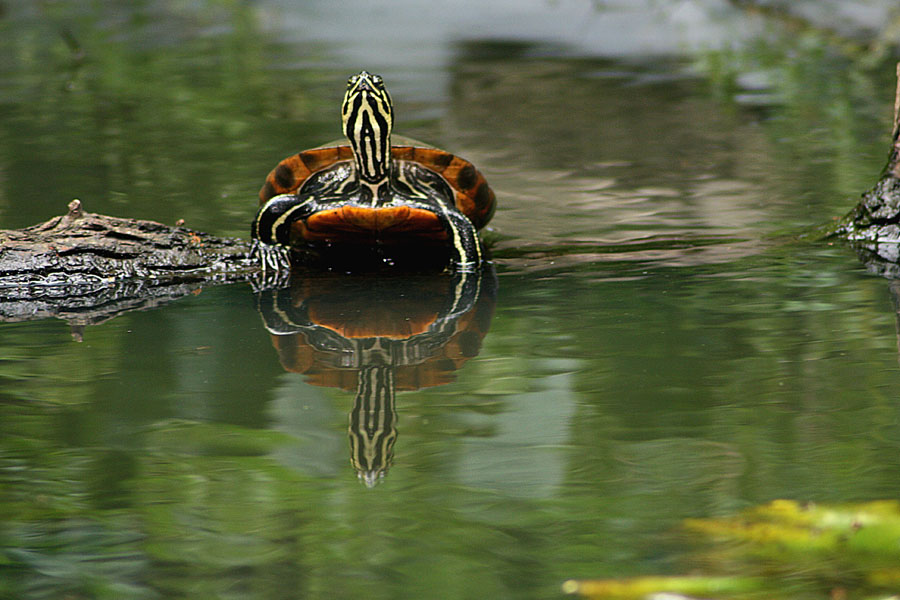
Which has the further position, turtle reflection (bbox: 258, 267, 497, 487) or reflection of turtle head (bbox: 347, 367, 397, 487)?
turtle reflection (bbox: 258, 267, 497, 487)

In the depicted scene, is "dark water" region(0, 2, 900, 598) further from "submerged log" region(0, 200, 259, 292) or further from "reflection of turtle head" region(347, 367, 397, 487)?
"submerged log" region(0, 200, 259, 292)

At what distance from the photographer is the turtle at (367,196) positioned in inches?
123

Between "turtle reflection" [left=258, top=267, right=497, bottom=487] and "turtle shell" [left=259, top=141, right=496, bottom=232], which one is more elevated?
"turtle shell" [left=259, top=141, right=496, bottom=232]

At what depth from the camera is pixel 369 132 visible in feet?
10.5

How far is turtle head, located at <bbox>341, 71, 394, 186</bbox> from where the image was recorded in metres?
3.20

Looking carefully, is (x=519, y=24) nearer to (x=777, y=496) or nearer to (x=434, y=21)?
(x=434, y=21)

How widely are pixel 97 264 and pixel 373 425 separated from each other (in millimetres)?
1451

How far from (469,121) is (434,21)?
4.65m

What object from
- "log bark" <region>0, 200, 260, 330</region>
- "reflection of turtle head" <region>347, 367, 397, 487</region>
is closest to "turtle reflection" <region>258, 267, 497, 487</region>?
"reflection of turtle head" <region>347, 367, 397, 487</region>

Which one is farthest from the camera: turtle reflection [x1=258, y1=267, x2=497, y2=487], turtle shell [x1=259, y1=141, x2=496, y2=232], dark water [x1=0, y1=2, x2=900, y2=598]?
turtle shell [x1=259, y1=141, x2=496, y2=232]

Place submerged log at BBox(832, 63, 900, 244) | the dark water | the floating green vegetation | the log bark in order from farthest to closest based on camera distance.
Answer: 1. submerged log at BBox(832, 63, 900, 244)
2. the log bark
3. the dark water
4. the floating green vegetation

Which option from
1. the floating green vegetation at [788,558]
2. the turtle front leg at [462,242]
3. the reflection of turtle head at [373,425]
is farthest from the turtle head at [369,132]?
the floating green vegetation at [788,558]

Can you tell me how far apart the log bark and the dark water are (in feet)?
0.58

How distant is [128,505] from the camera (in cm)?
152
